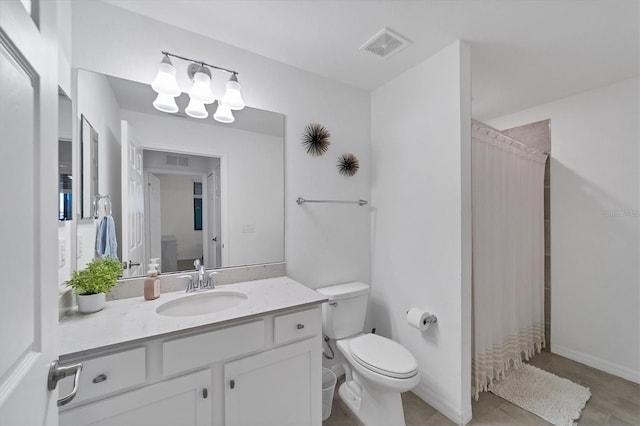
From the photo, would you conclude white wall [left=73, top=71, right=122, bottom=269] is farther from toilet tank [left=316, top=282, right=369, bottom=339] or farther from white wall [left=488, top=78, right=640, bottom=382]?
white wall [left=488, top=78, right=640, bottom=382]

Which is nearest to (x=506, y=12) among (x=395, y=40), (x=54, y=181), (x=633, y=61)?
(x=395, y=40)

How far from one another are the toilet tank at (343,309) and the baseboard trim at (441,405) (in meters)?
0.57

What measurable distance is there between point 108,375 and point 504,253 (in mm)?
2539

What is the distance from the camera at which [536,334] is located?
99.7 inches

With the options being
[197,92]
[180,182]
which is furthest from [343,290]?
[197,92]

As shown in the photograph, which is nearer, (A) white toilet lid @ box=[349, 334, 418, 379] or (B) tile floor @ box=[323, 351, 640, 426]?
(A) white toilet lid @ box=[349, 334, 418, 379]

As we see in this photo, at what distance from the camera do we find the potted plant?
117cm

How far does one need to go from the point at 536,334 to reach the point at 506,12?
2.68 metres

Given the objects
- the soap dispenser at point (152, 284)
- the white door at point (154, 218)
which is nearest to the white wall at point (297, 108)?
the white door at point (154, 218)

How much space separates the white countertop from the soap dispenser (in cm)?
3

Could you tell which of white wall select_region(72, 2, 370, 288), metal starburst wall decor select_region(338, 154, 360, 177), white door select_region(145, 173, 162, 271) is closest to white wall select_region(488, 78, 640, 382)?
white wall select_region(72, 2, 370, 288)

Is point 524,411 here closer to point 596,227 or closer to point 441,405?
point 441,405

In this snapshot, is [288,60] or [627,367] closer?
[288,60]

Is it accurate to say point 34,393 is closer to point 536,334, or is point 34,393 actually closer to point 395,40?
point 395,40
